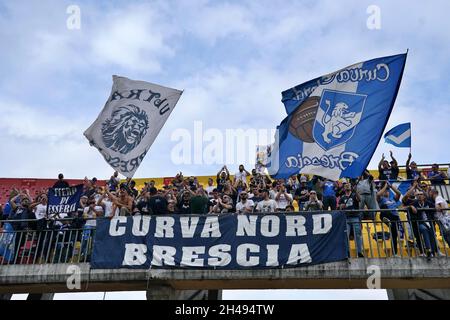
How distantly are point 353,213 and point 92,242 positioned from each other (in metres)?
6.45

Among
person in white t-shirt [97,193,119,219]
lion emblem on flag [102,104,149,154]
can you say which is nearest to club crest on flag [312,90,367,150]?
lion emblem on flag [102,104,149,154]

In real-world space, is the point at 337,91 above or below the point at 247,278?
above

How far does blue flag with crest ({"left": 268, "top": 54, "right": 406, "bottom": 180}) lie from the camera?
11.7m

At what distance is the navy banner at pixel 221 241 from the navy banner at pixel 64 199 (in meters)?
1.40

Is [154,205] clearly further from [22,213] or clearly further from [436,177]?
[436,177]

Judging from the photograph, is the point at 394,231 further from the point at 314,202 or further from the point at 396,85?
the point at 396,85

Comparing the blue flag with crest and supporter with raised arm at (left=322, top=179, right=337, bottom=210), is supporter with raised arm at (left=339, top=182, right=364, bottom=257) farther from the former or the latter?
the blue flag with crest

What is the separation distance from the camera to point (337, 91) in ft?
40.5

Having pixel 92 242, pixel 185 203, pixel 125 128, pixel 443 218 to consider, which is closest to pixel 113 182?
pixel 185 203

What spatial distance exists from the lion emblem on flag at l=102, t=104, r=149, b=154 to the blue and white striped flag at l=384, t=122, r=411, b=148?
26.5ft

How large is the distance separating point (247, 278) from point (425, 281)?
3998 millimetres

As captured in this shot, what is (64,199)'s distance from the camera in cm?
1375

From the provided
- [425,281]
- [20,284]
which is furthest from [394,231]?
[20,284]
